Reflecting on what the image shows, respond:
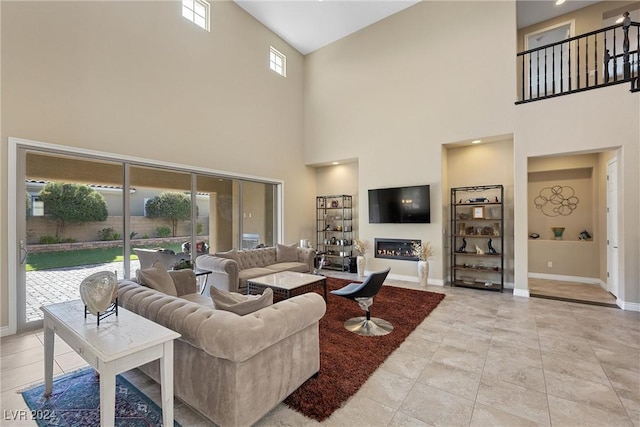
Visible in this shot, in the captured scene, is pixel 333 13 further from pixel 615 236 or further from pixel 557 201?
pixel 615 236

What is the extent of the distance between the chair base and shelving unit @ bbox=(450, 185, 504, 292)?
2.86m

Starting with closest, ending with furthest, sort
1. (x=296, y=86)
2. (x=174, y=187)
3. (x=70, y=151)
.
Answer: (x=70, y=151) < (x=174, y=187) < (x=296, y=86)

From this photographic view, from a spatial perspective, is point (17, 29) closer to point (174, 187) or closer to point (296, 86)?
point (174, 187)

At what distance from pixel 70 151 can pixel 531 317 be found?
6860 mm

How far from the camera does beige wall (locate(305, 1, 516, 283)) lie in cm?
532

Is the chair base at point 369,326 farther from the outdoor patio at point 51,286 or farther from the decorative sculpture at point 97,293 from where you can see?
the outdoor patio at point 51,286

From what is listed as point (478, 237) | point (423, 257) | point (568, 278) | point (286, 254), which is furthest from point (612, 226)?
point (286, 254)

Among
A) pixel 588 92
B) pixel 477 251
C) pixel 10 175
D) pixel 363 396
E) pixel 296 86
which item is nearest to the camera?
pixel 363 396

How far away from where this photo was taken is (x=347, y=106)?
7176mm

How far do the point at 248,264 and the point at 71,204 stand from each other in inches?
112

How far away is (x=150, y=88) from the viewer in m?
4.66

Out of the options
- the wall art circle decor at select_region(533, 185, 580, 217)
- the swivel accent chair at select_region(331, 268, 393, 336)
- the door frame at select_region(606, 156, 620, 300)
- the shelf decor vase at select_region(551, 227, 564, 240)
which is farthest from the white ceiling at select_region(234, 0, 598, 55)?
the swivel accent chair at select_region(331, 268, 393, 336)

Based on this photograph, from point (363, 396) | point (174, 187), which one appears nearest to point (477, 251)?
point (363, 396)

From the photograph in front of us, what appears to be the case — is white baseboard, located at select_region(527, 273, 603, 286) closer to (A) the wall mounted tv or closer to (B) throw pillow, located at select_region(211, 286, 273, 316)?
(A) the wall mounted tv
